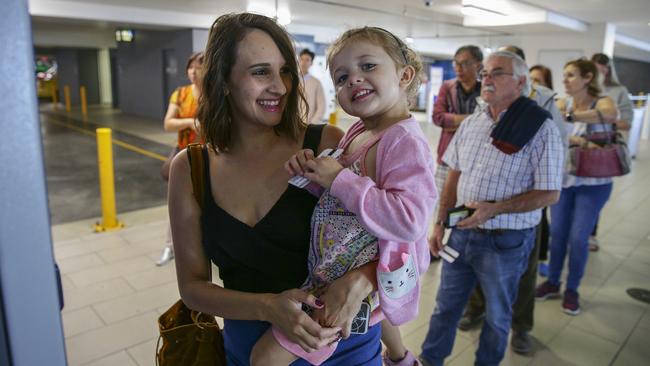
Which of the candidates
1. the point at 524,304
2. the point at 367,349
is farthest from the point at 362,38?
the point at 524,304

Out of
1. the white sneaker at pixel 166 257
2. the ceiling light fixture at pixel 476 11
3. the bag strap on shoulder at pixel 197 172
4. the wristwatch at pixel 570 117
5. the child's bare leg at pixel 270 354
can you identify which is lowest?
the white sneaker at pixel 166 257

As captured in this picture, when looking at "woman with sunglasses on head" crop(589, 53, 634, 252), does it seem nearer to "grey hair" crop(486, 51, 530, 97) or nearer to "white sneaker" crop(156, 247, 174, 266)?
"grey hair" crop(486, 51, 530, 97)

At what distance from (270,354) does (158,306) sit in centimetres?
261

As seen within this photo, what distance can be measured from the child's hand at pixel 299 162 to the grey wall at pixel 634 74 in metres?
24.1

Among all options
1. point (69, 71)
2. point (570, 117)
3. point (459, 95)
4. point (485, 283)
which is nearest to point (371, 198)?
point (485, 283)

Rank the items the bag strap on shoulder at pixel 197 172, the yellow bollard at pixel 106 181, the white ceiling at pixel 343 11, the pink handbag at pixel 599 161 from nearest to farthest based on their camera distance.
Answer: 1. the bag strap on shoulder at pixel 197 172
2. the pink handbag at pixel 599 161
3. the yellow bollard at pixel 106 181
4. the white ceiling at pixel 343 11

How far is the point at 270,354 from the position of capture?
1146 millimetres

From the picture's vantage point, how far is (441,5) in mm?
9945

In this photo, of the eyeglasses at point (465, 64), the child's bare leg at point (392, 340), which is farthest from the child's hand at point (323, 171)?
the eyeglasses at point (465, 64)

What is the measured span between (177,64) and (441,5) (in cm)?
866

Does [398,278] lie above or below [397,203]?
below

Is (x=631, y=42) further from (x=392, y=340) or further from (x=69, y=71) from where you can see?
(x=69, y=71)

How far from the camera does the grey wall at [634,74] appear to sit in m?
21.2

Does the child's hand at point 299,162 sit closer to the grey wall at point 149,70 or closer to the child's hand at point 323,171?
the child's hand at point 323,171
